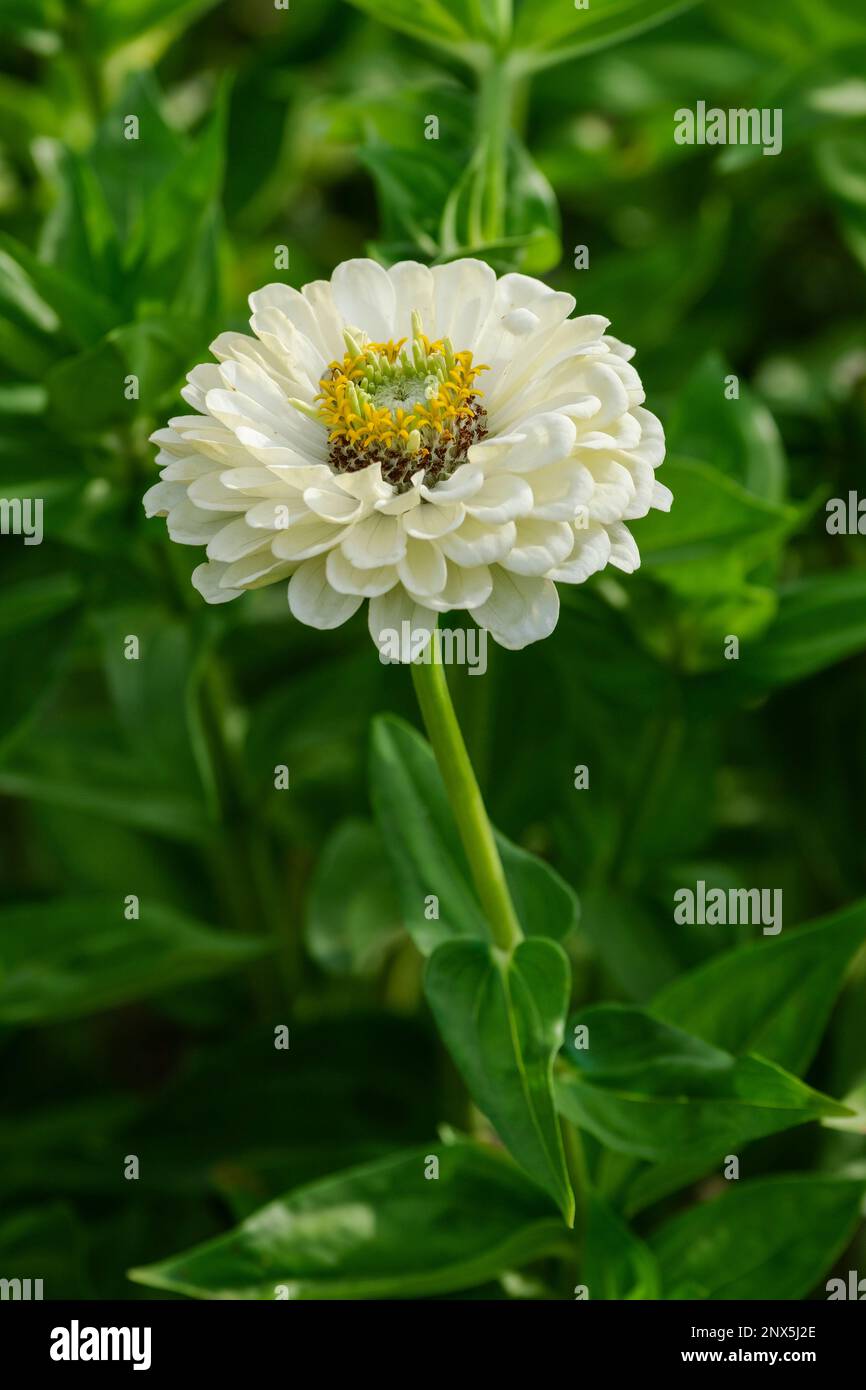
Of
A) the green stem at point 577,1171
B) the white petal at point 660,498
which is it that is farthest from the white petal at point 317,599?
the green stem at point 577,1171

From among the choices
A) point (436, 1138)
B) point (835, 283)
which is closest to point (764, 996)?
point (436, 1138)

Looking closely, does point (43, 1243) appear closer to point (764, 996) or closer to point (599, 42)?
point (764, 996)

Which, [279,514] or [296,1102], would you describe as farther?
[296,1102]

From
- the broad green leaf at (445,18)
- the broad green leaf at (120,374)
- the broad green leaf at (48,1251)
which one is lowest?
the broad green leaf at (48,1251)

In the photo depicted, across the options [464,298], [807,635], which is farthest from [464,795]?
[807,635]

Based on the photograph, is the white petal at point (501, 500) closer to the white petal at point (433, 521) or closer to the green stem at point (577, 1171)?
the white petal at point (433, 521)

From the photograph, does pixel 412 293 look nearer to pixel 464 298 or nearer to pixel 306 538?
pixel 464 298
